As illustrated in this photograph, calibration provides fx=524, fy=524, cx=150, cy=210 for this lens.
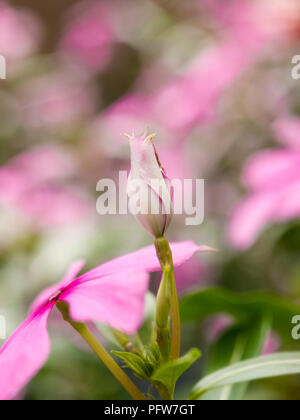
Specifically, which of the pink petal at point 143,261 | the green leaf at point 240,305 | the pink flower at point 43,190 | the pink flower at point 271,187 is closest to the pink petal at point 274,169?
the pink flower at point 271,187

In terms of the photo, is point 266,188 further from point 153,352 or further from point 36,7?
point 36,7

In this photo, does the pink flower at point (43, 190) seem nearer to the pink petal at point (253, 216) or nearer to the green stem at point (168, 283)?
the pink petal at point (253, 216)

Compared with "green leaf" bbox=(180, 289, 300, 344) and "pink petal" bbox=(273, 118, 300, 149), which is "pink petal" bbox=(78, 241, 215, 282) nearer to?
"green leaf" bbox=(180, 289, 300, 344)

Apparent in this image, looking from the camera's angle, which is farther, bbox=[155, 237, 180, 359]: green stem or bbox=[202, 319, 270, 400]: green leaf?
bbox=[202, 319, 270, 400]: green leaf

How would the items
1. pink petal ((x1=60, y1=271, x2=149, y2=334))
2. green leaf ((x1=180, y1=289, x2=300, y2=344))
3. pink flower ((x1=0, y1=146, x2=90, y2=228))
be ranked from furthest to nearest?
pink flower ((x1=0, y1=146, x2=90, y2=228))
green leaf ((x1=180, y1=289, x2=300, y2=344))
pink petal ((x1=60, y1=271, x2=149, y2=334))

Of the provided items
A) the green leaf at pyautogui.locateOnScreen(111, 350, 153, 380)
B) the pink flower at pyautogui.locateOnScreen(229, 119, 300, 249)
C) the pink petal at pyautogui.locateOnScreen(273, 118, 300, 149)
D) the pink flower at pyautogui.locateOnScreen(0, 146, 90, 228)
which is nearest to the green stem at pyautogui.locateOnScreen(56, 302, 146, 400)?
the green leaf at pyautogui.locateOnScreen(111, 350, 153, 380)

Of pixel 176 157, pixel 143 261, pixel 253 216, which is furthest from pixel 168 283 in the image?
pixel 176 157

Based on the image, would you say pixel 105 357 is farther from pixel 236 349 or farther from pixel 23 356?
pixel 236 349

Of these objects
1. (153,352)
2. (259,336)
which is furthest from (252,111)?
(153,352)
